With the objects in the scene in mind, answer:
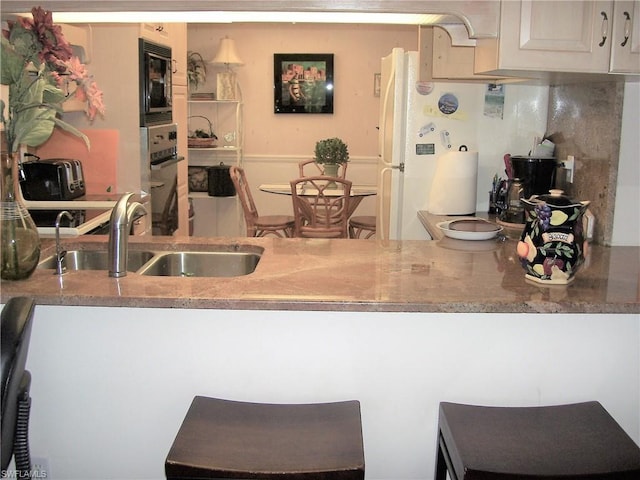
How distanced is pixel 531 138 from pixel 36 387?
8.45ft

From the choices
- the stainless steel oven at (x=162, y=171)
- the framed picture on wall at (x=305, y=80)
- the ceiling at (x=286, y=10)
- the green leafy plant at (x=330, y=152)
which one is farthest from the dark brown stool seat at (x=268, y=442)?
the framed picture on wall at (x=305, y=80)

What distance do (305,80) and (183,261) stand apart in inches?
167

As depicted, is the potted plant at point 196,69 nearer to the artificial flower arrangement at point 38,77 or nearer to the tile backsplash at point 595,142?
the tile backsplash at point 595,142

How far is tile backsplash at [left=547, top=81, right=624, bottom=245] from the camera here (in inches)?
97.0

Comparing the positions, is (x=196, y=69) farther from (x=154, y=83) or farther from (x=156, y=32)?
(x=154, y=83)

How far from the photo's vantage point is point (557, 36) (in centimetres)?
204

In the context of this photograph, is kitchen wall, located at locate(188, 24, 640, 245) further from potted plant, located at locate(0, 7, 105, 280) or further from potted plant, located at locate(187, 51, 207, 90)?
potted plant, located at locate(0, 7, 105, 280)

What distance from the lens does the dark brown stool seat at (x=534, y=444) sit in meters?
1.40

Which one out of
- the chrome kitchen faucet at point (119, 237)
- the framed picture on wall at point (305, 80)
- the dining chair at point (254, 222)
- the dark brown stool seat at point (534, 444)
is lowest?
the dark brown stool seat at point (534, 444)

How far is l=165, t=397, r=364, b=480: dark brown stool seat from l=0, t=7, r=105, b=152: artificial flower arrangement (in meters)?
0.81

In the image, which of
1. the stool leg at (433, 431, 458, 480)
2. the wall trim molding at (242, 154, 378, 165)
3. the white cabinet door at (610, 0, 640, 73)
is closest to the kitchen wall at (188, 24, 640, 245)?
the wall trim molding at (242, 154, 378, 165)

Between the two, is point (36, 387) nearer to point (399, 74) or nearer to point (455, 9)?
point (455, 9)

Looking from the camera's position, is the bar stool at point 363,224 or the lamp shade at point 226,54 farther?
the lamp shade at point 226,54

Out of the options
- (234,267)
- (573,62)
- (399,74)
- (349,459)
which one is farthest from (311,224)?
(349,459)
